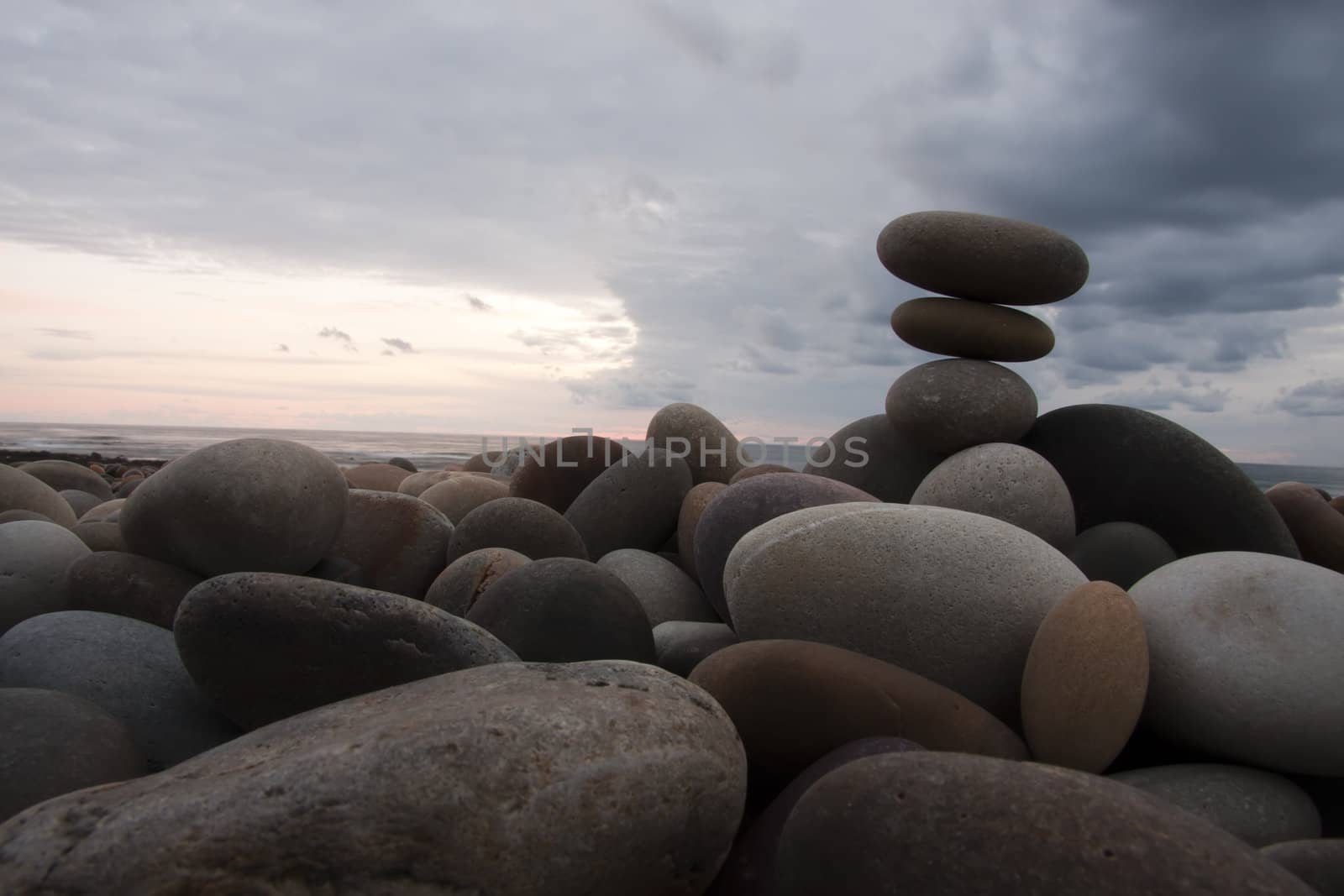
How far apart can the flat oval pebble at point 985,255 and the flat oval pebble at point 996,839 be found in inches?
164

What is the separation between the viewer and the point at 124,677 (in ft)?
11.4

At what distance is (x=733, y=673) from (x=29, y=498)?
5765 mm

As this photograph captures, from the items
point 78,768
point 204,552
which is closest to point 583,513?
point 204,552

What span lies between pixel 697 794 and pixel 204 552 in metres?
3.23

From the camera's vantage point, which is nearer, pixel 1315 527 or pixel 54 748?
pixel 54 748

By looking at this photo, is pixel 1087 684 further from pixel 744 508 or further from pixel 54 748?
pixel 54 748

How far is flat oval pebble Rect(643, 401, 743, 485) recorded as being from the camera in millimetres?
7656

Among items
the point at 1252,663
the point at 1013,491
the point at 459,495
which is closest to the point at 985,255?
the point at 1013,491

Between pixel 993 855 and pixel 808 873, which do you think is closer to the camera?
pixel 993 855

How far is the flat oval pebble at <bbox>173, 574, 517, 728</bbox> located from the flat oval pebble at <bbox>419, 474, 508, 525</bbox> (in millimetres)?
3875

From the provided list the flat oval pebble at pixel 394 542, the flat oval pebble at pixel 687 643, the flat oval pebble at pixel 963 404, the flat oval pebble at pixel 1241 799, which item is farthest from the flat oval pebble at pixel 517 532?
the flat oval pebble at pixel 1241 799

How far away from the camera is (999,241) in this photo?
579 cm

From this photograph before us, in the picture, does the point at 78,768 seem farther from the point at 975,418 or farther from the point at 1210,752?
the point at 975,418

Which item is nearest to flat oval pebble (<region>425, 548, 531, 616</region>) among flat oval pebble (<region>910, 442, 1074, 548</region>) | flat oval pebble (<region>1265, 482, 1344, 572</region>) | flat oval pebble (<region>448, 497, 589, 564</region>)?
flat oval pebble (<region>448, 497, 589, 564</region>)
